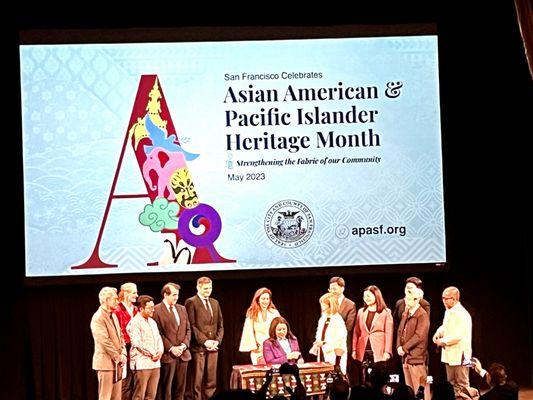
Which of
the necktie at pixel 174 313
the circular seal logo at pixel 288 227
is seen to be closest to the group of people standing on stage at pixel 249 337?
the necktie at pixel 174 313

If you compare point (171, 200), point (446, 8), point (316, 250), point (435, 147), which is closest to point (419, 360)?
point (316, 250)

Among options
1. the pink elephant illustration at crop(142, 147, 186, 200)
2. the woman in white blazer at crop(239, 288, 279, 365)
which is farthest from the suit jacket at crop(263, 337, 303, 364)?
the pink elephant illustration at crop(142, 147, 186, 200)

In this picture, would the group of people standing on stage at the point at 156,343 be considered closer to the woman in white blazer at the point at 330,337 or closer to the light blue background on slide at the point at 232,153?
the light blue background on slide at the point at 232,153

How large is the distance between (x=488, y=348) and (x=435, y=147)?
2.38 meters

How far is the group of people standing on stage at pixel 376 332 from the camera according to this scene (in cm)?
983

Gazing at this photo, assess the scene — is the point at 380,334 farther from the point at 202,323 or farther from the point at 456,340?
the point at 202,323

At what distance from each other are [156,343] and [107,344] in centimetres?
53

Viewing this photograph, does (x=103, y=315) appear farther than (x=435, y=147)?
No

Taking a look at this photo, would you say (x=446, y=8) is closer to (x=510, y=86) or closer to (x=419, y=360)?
(x=510, y=86)

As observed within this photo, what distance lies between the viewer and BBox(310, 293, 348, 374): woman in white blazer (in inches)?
406

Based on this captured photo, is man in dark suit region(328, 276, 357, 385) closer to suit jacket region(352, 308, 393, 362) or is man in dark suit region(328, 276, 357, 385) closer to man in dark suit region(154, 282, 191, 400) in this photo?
suit jacket region(352, 308, 393, 362)

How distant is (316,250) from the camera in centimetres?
1089

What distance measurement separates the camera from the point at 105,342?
966 centimetres

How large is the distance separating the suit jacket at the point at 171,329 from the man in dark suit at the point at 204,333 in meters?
0.13
